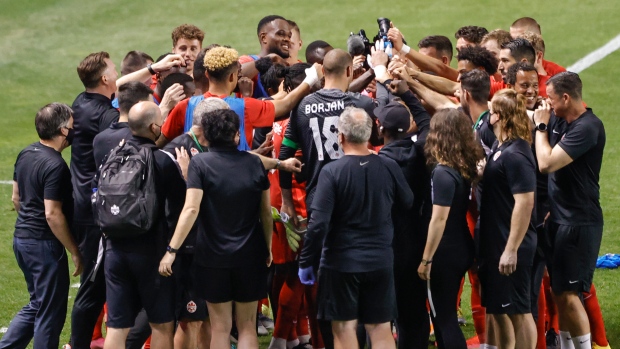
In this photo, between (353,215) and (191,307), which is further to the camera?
(191,307)

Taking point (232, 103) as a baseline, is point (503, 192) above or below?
below

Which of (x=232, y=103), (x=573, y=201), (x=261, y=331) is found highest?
(x=232, y=103)

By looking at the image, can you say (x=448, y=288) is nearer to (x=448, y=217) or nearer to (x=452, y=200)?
(x=448, y=217)

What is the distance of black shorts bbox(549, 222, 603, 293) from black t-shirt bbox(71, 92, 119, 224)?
12.3ft

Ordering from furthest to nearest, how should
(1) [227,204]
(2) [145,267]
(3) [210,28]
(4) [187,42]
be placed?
(3) [210,28] → (4) [187,42] → (2) [145,267] → (1) [227,204]

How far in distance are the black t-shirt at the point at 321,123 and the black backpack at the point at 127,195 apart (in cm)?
127

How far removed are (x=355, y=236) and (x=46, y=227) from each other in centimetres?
261

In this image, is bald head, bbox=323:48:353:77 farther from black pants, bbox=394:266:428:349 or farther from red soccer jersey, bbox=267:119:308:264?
black pants, bbox=394:266:428:349

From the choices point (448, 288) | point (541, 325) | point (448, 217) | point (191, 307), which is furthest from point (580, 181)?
point (191, 307)

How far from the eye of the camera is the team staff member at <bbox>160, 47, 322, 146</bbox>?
7.95 m

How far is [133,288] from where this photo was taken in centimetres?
754

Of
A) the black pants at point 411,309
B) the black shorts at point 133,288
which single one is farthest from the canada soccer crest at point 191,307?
the black pants at point 411,309

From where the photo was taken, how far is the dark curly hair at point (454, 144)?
24.3ft

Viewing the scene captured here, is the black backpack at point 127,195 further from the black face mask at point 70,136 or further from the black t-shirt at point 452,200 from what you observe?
the black t-shirt at point 452,200
